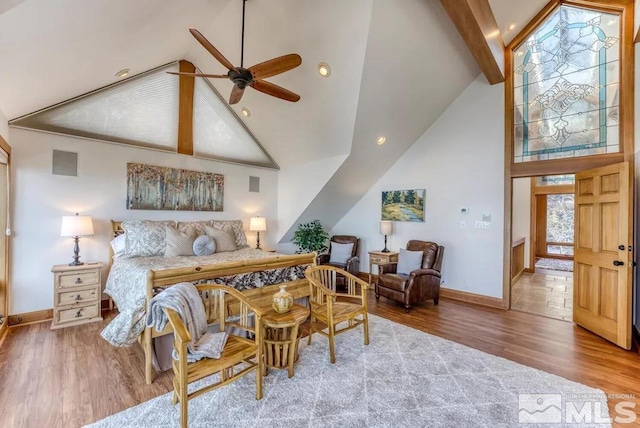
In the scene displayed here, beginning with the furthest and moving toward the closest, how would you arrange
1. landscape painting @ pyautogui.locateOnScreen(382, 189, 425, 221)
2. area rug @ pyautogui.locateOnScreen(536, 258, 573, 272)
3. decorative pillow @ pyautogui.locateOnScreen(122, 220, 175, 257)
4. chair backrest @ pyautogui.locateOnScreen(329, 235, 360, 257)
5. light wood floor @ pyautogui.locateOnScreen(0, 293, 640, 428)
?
area rug @ pyautogui.locateOnScreen(536, 258, 573, 272)
chair backrest @ pyautogui.locateOnScreen(329, 235, 360, 257)
landscape painting @ pyautogui.locateOnScreen(382, 189, 425, 221)
decorative pillow @ pyautogui.locateOnScreen(122, 220, 175, 257)
light wood floor @ pyautogui.locateOnScreen(0, 293, 640, 428)

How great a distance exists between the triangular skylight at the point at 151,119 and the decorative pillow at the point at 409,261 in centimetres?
340

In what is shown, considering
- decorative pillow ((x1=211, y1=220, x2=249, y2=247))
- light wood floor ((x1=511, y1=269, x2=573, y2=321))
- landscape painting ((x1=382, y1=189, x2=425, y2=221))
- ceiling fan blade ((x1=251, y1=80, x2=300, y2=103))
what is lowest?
light wood floor ((x1=511, y1=269, x2=573, y2=321))

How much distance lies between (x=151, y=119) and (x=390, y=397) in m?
5.10

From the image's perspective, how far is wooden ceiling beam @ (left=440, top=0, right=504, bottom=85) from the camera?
3.04m

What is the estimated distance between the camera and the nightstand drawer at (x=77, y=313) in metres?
3.52

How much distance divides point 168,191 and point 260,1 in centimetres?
318

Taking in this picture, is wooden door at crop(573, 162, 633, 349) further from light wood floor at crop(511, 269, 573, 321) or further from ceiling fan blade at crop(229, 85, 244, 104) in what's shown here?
ceiling fan blade at crop(229, 85, 244, 104)

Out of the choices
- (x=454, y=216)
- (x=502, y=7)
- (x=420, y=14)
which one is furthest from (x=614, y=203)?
(x=420, y=14)

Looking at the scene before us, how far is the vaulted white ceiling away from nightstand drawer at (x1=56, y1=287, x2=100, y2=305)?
2307mm

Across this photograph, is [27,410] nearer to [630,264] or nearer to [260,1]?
[260,1]

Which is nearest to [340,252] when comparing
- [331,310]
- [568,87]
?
[331,310]

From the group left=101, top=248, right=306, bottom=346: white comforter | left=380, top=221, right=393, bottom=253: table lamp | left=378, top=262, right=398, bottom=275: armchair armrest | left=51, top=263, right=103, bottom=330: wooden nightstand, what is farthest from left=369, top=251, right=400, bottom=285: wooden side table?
left=51, top=263, right=103, bottom=330: wooden nightstand

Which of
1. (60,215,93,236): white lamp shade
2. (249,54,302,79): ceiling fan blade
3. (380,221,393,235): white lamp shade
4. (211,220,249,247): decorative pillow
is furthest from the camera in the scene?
(380,221,393,235): white lamp shade

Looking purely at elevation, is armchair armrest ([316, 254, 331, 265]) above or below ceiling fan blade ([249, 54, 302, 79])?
below
